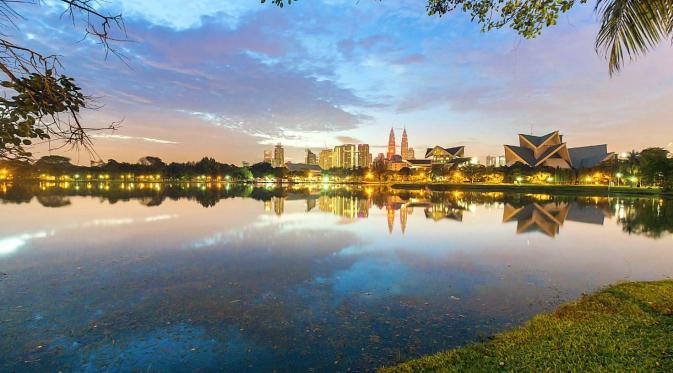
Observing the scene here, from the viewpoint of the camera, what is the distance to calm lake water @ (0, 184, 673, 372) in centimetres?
582

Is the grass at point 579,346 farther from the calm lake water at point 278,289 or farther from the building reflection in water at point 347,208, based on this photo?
the building reflection in water at point 347,208

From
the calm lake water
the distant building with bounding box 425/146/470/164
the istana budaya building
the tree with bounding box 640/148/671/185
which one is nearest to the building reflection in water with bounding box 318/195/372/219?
the calm lake water

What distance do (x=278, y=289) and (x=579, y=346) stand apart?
6.51 metres

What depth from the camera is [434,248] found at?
47.9 ft

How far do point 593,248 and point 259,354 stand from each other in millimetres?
15300

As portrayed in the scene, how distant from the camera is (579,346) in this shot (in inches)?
201

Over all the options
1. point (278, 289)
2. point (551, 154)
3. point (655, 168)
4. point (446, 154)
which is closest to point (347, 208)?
point (278, 289)

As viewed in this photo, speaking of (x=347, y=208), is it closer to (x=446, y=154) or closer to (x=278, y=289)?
(x=278, y=289)

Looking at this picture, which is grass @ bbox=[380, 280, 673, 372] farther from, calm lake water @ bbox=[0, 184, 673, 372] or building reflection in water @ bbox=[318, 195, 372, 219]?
building reflection in water @ bbox=[318, 195, 372, 219]

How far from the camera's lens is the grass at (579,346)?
4.57 m

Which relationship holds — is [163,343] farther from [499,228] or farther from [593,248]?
[499,228]

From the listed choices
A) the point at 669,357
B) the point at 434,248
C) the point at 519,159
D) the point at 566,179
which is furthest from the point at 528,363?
→ the point at 519,159

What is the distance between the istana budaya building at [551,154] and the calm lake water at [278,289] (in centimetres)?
10530

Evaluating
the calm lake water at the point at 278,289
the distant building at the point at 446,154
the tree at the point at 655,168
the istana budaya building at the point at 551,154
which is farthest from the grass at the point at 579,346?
the distant building at the point at 446,154
